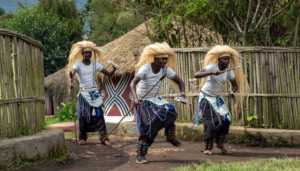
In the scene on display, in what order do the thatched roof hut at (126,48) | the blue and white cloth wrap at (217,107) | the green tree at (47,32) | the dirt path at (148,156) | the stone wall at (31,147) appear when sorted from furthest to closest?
the green tree at (47,32)
the thatched roof hut at (126,48)
the blue and white cloth wrap at (217,107)
the dirt path at (148,156)
the stone wall at (31,147)

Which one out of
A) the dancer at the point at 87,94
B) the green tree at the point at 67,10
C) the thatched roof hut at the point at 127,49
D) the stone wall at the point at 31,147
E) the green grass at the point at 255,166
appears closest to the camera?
the green grass at the point at 255,166

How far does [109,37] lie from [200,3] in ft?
50.5

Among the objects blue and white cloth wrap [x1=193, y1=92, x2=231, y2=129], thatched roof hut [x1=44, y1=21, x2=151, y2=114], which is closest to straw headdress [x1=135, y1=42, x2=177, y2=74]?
blue and white cloth wrap [x1=193, y1=92, x2=231, y2=129]

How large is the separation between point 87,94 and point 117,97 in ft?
14.6

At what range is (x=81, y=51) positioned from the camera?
6.54 m

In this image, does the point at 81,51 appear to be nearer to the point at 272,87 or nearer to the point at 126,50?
the point at 272,87

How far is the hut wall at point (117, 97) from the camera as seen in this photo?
35.4 feet

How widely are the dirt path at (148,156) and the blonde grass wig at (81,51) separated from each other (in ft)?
5.18

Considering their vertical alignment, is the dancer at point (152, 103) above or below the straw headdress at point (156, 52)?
below

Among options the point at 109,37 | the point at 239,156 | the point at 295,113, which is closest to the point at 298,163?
the point at 239,156

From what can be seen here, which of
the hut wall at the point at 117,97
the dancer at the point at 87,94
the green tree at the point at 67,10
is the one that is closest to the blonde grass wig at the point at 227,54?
the dancer at the point at 87,94

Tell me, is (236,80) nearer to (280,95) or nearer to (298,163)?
(280,95)

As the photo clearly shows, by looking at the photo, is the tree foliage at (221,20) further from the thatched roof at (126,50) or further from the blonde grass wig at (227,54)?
the thatched roof at (126,50)

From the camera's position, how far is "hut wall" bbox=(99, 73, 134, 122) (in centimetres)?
1080
